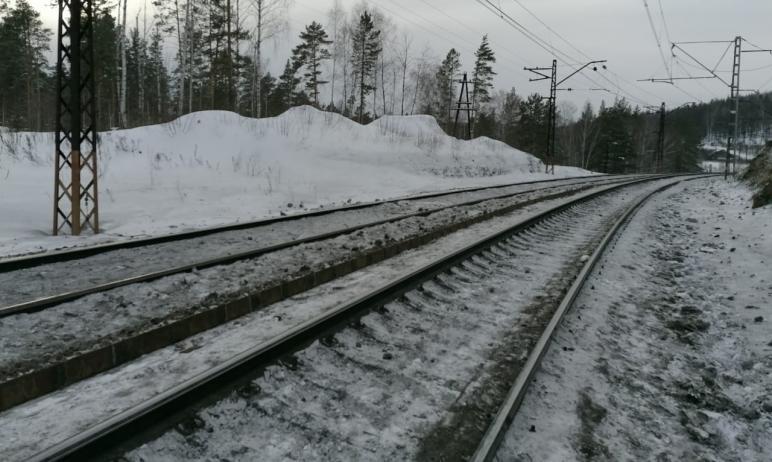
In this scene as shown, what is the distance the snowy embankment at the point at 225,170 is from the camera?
10.6 metres

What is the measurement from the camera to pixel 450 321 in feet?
16.4

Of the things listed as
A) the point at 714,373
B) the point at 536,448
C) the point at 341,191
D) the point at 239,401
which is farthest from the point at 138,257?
the point at 341,191


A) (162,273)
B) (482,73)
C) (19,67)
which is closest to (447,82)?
(482,73)

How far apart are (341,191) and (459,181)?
8.91 m

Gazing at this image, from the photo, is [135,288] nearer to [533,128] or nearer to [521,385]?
[521,385]

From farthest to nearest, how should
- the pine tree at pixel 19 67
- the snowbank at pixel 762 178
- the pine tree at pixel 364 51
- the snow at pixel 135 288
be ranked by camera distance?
1. the pine tree at pixel 364 51
2. the pine tree at pixel 19 67
3. the snowbank at pixel 762 178
4. the snow at pixel 135 288

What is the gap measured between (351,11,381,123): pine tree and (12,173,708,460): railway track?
152 feet

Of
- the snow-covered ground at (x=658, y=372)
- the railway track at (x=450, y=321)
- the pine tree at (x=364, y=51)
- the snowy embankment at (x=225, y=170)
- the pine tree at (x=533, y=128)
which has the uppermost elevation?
the pine tree at (x=364, y=51)

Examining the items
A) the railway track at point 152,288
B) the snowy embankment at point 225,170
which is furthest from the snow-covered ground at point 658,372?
the snowy embankment at point 225,170

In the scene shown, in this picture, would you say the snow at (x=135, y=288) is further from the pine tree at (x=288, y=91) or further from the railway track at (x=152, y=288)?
the pine tree at (x=288, y=91)

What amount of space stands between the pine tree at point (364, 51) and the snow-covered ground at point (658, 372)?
4819 centimetres

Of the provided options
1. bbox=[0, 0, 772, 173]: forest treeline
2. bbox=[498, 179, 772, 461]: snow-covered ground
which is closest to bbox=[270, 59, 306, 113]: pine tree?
bbox=[0, 0, 772, 173]: forest treeline

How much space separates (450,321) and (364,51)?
177 feet

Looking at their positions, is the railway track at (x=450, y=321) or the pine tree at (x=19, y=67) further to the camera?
the pine tree at (x=19, y=67)
